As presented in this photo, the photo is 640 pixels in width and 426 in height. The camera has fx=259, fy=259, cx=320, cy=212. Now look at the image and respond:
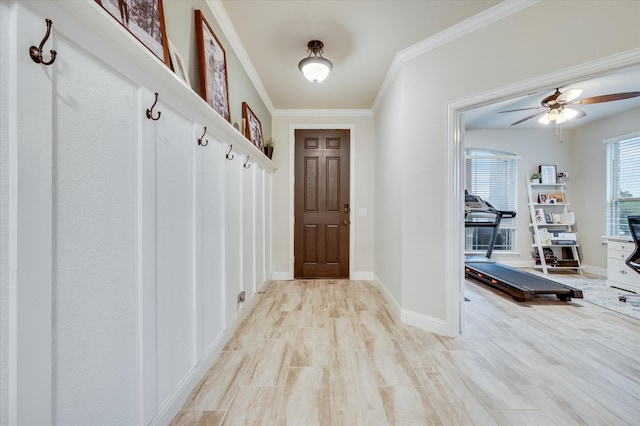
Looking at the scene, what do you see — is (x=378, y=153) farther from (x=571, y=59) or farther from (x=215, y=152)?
(x=215, y=152)

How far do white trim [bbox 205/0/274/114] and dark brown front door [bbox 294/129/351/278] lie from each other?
1.13 meters

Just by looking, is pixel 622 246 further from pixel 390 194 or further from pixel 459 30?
pixel 459 30

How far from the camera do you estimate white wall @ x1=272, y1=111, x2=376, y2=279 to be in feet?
13.4

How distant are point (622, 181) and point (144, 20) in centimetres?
655

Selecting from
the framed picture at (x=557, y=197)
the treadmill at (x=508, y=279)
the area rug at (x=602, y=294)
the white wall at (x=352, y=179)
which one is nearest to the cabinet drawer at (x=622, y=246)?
the area rug at (x=602, y=294)

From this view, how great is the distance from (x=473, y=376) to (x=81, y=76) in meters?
2.50

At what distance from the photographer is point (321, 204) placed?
4137 mm

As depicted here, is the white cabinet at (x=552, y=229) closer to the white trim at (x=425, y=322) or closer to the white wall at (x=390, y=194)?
the white wall at (x=390, y=194)

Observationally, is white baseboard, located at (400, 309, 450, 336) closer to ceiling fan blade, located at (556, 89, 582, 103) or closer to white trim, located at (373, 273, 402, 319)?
white trim, located at (373, 273, 402, 319)

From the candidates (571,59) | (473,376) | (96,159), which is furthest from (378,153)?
(96,159)

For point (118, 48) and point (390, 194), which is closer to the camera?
point (118, 48)

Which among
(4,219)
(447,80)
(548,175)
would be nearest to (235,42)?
(447,80)

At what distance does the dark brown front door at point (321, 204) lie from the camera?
412 centimetres

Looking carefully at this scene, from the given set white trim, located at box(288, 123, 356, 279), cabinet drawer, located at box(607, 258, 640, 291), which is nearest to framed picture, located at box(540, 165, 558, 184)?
cabinet drawer, located at box(607, 258, 640, 291)
